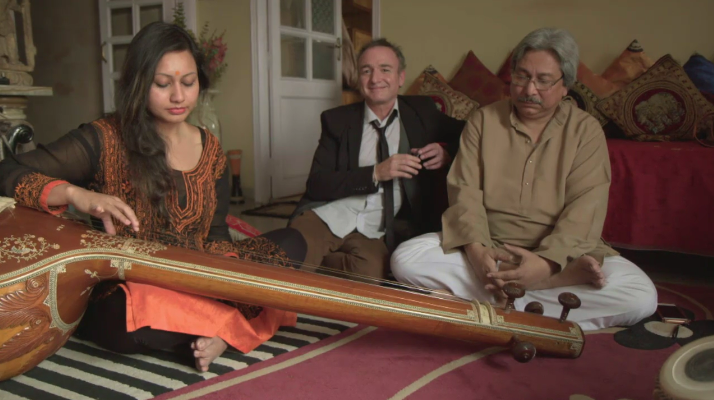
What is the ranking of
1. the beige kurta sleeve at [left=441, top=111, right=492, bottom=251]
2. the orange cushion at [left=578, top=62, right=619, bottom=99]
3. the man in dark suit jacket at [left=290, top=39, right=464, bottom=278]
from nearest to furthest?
the beige kurta sleeve at [left=441, top=111, right=492, bottom=251], the man in dark suit jacket at [left=290, top=39, right=464, bottom=278], the orange cushion at [left=578, top=62, right=619, bottom=99]

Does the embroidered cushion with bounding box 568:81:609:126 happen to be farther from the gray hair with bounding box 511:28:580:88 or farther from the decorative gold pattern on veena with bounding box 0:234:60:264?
the decorative gold pattern on veena with bounding box 0:234:60:264

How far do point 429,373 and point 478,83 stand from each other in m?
2.94

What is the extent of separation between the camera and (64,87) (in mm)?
5672

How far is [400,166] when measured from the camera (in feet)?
7.18

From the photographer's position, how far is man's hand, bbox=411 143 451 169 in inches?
88.9

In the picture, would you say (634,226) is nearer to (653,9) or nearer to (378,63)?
(378,63)

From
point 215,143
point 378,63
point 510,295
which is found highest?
point 378,63

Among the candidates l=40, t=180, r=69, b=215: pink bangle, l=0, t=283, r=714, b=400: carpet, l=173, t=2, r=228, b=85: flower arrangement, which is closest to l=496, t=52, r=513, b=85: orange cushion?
l=173, t=2, r=228, b=85: flower arrangement

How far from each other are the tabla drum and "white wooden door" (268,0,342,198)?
4.14 meters

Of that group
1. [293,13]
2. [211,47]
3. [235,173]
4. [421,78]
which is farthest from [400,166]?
[293,13]

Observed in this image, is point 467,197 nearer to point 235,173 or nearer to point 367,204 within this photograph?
point 367,204

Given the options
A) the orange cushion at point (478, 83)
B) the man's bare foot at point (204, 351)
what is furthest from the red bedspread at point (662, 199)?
the man's bare foot at point (204, 351)

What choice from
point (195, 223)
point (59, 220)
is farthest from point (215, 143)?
point (59, 220)

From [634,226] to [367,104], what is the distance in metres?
Result: 1.40
